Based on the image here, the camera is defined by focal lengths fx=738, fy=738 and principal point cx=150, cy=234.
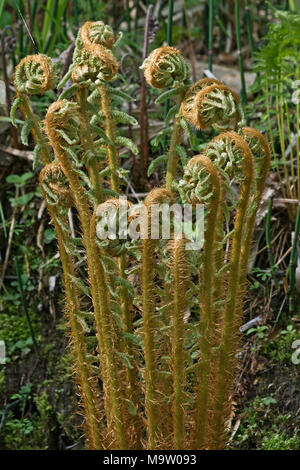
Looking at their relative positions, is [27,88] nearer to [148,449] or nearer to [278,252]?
[148,449]

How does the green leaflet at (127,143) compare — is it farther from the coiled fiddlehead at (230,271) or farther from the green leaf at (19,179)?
the green leaf at (19,179)

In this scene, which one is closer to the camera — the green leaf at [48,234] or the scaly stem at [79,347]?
the scaly stem at [79,347]

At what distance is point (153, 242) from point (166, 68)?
34cm

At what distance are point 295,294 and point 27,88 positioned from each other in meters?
1.13

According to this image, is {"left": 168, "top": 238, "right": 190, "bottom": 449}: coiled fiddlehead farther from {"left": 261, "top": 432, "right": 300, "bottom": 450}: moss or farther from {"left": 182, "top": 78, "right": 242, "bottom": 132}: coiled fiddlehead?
{"left": 261, "top": 432, "right": 300, "bottom": 450}: moss

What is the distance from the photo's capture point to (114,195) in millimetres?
1510

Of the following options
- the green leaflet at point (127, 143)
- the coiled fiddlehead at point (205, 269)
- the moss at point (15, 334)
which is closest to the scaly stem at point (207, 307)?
the coiled fiddlehead at point (205, 269)

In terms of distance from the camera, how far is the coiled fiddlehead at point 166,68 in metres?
1.39

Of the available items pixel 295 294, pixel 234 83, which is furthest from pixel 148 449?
pixel 234 83

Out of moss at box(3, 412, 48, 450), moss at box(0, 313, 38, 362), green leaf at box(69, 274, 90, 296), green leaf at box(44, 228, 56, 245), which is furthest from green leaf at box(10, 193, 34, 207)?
green leaf at box(69, 274, 90, 296)

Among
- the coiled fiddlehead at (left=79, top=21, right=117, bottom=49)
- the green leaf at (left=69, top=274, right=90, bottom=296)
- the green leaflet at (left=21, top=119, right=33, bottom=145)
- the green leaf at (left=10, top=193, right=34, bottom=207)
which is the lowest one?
the green leaf at (left=69, top=274, right=90, bottom=296)

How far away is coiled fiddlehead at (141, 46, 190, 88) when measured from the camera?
4.58 feet

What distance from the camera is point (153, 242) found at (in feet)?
4.45

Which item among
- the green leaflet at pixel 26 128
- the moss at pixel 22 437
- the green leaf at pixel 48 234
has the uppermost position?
the green leaflet at pixel 26 128
